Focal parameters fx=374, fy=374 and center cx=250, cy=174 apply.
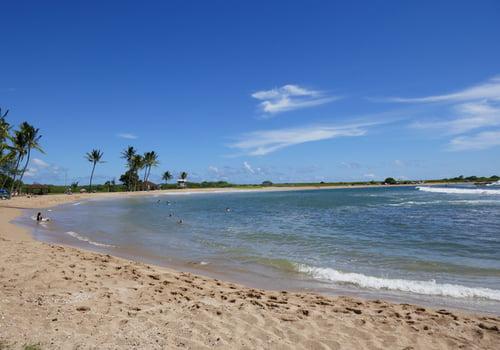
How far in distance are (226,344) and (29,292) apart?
13.9ft

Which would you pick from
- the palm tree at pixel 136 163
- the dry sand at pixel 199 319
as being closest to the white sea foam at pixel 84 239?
the dry sand at pixel 199 319

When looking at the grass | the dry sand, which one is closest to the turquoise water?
the dry sand

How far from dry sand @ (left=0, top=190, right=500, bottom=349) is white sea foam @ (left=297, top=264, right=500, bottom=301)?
1724mm

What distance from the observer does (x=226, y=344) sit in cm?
514

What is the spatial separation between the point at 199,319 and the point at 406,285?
5729mm

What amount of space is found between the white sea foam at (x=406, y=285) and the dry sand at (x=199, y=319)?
172 centimetres

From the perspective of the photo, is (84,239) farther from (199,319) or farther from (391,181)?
(391,181)

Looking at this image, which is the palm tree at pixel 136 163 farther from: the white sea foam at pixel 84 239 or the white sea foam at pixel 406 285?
the white sea foam at pixel 406 285

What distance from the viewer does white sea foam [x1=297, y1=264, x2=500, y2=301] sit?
27.7ft

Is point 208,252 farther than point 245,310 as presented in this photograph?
Yes

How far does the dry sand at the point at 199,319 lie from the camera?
517cm

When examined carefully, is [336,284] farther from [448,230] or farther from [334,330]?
[448,230]

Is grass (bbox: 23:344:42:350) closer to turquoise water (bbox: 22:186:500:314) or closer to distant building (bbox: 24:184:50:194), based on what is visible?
turquoise water (bbox: 22:186:500:314)

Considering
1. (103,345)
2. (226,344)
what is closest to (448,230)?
(226,344)
